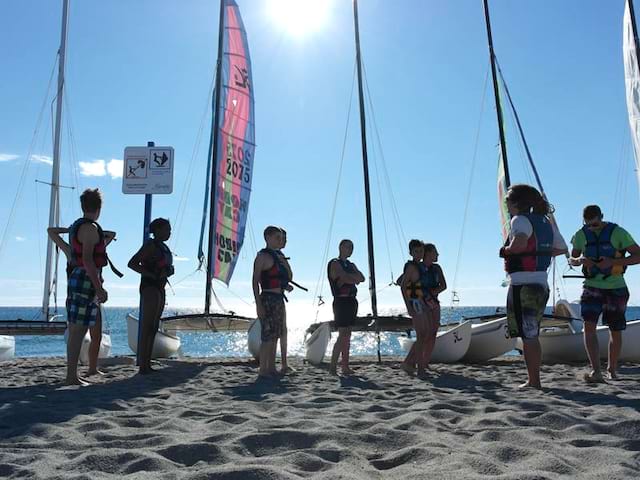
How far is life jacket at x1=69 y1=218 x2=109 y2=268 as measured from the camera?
5168mm

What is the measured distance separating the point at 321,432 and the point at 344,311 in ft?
11.9

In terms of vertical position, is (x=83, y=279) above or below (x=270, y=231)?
below

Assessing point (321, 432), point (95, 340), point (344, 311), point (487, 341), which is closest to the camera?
point (321, 432)

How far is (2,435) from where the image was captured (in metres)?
2.85

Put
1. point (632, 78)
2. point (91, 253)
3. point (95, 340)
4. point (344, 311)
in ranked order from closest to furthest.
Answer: point (91, 253) < point (95, 340) < point (344, 311) < point (632, 78)

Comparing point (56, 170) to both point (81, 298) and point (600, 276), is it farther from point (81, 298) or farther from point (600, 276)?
point (600, 276)

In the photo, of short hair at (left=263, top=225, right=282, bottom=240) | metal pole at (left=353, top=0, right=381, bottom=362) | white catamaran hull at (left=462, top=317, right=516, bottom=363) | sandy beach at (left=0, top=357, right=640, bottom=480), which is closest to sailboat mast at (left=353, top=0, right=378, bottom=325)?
metal pole at (left=353, top=0, right=381, bottom=362)

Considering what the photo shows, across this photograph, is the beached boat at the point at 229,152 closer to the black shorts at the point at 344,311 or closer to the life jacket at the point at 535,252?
the black shorts at the point at 344,311

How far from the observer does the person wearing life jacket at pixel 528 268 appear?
4.54m

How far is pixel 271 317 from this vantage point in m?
6.05

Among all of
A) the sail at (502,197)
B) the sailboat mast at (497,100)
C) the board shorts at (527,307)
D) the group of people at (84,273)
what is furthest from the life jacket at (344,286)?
the sailboat mast at (497,100)

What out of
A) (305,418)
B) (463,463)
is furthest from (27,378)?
(463,463)

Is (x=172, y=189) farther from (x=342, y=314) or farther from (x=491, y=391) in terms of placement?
(x=491, y=391)

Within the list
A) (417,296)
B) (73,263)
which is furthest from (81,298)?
(417,296)
